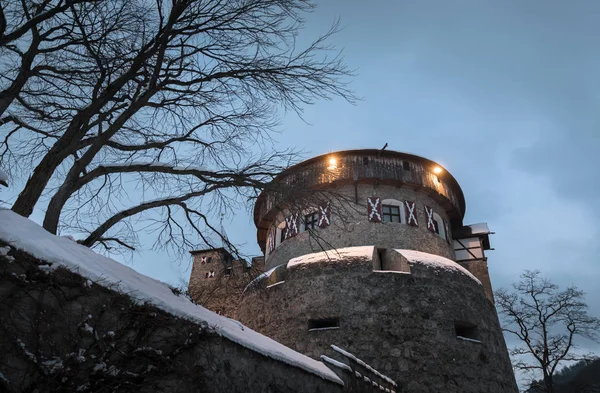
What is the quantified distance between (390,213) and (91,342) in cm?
1407

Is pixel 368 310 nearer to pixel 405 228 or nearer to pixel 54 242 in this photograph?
pixel 405 228

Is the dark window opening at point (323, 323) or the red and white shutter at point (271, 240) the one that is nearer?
the dark window opening at point (323, 323)

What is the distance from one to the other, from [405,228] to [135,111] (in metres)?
11.7

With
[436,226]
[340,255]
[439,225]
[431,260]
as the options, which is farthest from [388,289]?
[439,225]

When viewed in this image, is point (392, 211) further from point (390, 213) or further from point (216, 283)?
point (216, 283)

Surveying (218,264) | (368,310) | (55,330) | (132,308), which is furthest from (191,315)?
(218,264)

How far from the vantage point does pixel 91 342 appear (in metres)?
3.90

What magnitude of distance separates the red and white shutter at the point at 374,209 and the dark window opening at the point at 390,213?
0.24 metres

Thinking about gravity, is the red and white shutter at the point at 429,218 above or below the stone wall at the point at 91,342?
above

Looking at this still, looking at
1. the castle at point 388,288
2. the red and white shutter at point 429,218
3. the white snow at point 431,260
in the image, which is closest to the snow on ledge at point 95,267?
the castle at point 388,288

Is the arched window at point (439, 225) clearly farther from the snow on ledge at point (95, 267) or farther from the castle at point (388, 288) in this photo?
the snow on ledge at point (95, 267)

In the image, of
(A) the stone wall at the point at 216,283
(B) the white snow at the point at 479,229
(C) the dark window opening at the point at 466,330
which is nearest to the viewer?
(C) the dark window opening at the point at 466,330

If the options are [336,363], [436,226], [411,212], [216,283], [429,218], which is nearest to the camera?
[336,363]

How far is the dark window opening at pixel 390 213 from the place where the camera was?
54.8 feet
